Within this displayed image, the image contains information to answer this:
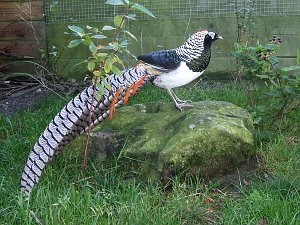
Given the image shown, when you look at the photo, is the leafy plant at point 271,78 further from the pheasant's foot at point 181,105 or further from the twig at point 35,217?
the twig at point 35,217

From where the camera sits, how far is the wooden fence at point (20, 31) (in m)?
6.91

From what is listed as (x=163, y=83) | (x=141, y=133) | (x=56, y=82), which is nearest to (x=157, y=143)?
(x=141, y=133)

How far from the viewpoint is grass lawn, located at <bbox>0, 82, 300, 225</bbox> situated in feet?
10.4

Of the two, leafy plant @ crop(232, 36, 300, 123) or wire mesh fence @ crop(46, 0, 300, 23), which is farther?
wire mesh fence @ crop(46, 0, 300, 23)

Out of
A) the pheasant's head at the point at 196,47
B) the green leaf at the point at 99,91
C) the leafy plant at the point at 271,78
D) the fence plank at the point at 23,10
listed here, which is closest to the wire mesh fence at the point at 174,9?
the fence plank at the point at 23,10

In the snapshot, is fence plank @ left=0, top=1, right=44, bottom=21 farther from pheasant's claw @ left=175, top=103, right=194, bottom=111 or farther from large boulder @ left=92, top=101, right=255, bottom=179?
pheasant's claw @ left=175, top=103, right=194, bottom=111

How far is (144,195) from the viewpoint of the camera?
3.41 metres

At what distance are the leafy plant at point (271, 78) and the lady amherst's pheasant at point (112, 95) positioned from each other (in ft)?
1.81

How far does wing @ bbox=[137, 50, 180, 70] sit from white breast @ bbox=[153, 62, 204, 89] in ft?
0.12

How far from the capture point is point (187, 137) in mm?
3707

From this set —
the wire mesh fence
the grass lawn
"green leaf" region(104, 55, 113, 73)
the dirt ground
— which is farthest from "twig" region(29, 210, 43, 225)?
the wire mesh fence

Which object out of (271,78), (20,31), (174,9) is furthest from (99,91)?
(20,31)

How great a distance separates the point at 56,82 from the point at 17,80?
74 centimetres

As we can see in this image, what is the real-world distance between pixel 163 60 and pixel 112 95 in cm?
45
